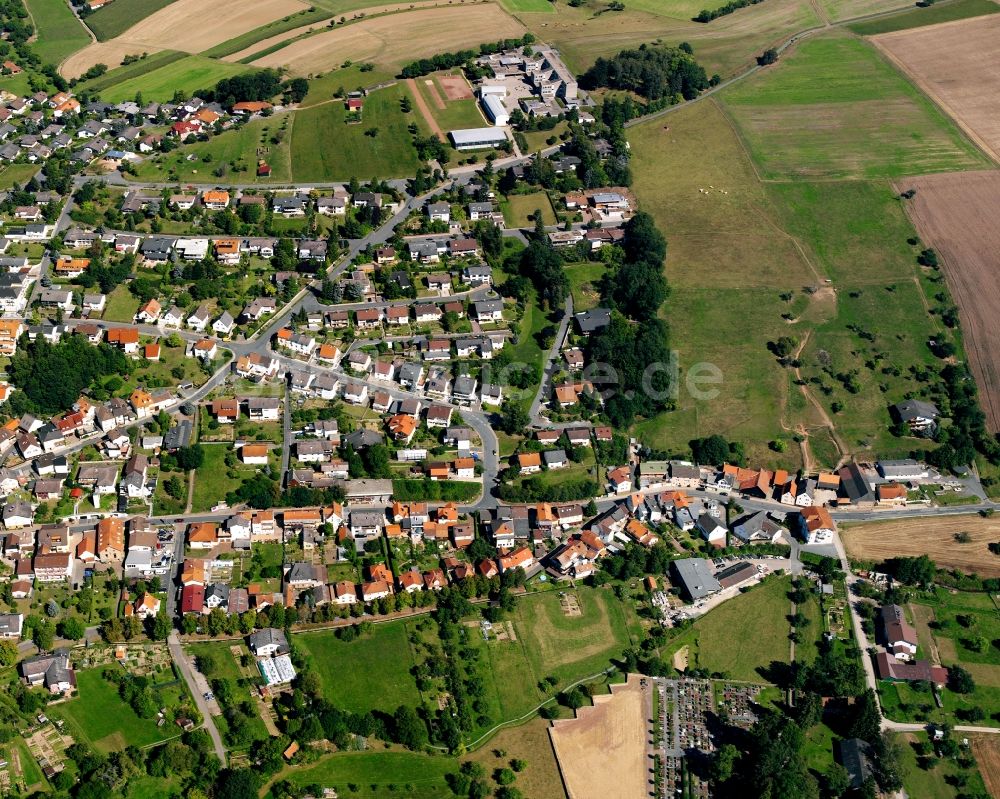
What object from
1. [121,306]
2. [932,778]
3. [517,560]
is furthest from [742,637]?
[121,306]

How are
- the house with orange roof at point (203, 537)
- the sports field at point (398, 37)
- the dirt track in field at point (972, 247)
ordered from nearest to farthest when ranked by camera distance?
the house with orange roof at point (203, 537) → the dirt track in field at point (972, 247) → the sports field at point (398, 37)

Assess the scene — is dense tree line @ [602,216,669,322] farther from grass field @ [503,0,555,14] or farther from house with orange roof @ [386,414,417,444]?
grass field @ [503,0,555,14]

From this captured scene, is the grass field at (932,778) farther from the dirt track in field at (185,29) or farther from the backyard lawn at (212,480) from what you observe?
the dirt track in field at (185,29)

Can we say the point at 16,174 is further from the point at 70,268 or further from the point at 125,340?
the point at 125,340

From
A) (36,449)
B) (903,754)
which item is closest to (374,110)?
(36,449)

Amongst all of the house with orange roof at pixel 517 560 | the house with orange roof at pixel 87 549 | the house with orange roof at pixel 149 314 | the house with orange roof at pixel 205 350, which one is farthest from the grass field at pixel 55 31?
the house with orange roof at pixel 517 560

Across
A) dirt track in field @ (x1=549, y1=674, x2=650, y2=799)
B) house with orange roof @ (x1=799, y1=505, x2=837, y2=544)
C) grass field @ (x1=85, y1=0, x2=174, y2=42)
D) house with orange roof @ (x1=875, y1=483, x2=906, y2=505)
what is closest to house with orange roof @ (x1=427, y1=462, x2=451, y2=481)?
dirt track in field @ (x1=549, y1=674, x2=650, y2=799)
